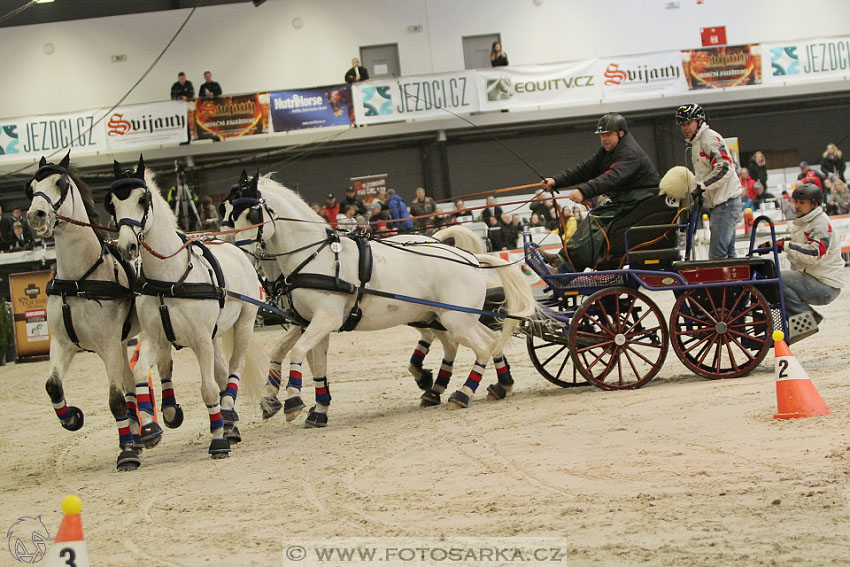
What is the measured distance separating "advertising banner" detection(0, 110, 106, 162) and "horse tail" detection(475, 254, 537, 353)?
52.2ft

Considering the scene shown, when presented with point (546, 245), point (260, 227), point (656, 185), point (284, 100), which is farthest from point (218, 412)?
point (284, 100)

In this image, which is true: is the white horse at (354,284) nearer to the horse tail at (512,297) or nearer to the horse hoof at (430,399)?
the horse tail at (512,297)

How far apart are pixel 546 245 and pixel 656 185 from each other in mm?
A: 9347

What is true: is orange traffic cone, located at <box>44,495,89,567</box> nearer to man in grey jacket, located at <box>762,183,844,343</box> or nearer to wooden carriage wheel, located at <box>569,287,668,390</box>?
wooden carriage wheel, located at <box>569,287,668,390</box>

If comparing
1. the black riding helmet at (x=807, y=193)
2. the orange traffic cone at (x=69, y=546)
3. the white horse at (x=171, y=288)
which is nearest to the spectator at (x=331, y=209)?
the white horse at (x=171, y=288)

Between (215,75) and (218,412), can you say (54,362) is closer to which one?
(218,412)

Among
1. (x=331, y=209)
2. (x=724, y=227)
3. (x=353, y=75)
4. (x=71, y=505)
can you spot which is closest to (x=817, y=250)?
(x=724, y=227)

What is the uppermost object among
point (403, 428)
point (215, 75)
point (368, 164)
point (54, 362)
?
point (215, 75)

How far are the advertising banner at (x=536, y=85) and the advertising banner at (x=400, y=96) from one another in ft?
2.82

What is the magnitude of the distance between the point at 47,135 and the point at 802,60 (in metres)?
19.5

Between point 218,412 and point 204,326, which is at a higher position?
point 204,326

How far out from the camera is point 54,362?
6902 mm

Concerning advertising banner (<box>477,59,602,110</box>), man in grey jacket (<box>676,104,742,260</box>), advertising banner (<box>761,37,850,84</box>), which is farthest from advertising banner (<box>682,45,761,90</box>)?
man in grey jacket (<box>676,104,742,260</box>)

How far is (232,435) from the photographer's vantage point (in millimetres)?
7680
